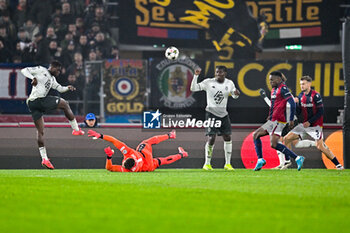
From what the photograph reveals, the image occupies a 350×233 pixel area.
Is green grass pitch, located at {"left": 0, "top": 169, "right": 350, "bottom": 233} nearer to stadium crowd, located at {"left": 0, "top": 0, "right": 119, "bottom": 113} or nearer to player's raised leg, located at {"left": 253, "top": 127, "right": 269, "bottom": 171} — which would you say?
player's raised leg, located at {"left": 253, "top": 127, "right": 269, "bottom": 171}

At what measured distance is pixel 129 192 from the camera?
25.0 feet

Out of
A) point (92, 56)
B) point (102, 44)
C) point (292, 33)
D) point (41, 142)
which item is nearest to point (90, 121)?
point (41, 142)

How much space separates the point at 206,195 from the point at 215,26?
847 centimetres

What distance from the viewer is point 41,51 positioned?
54.0ft

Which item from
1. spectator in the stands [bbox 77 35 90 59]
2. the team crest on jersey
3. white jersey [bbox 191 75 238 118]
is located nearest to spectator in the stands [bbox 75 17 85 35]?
spectator in the stands [bbox 77 35 90 59]

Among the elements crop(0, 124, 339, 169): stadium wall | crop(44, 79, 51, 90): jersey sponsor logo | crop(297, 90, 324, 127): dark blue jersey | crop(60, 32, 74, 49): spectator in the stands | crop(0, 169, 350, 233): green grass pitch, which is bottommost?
crop(0, 124, 339, 169): stadium wall

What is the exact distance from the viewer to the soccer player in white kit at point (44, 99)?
1330 centimetres

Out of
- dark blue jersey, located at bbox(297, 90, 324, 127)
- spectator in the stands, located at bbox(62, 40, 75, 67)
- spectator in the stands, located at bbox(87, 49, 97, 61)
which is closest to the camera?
dark blue jersey, located at bbox(297, 90, 324, 127)

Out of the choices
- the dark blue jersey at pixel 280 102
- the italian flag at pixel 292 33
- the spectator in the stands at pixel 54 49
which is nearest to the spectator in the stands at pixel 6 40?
the spectator in the stands at pixel 54 49

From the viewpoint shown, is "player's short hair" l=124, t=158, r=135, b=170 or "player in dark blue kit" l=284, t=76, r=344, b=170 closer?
"player's short hair" l=124, t=158, r=135, b=170

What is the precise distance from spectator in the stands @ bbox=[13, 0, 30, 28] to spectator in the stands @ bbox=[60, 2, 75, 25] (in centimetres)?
104

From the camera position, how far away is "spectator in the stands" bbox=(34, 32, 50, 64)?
1625cm

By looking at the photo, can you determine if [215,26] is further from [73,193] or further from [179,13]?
[73,193]

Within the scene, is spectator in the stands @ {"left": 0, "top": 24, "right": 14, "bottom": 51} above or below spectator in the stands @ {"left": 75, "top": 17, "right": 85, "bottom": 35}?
below
